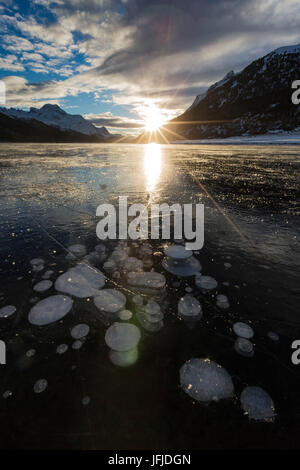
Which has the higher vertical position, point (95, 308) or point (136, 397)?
point (95, 308)

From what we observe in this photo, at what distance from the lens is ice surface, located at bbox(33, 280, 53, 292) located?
2.99 m

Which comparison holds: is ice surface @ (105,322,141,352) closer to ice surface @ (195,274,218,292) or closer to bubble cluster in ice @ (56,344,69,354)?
bubble cluster in ice @ (56,344,69,354)

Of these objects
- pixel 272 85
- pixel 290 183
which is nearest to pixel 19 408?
pixel 290 183

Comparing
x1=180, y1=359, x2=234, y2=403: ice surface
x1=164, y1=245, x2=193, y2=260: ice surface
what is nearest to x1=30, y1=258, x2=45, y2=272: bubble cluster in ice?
x1=164, y1=245, x2=193, y2=260: ice surface

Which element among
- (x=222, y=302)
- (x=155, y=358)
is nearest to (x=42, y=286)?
(x=155, y=358)

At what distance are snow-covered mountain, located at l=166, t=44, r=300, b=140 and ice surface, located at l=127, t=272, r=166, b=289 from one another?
13163cm

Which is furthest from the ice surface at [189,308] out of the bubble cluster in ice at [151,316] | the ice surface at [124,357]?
the ice surface at [124,357]

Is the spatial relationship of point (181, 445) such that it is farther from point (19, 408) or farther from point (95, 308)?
point (95, 308)

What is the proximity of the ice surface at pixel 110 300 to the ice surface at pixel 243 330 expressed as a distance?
1.47 m

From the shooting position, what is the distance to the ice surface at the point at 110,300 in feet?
8.77

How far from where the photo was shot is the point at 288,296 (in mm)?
2902

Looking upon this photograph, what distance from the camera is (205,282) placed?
3209mm

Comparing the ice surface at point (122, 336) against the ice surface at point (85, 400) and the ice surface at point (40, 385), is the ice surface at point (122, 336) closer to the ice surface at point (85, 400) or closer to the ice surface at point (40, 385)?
the ice surface at point (85, 400)
